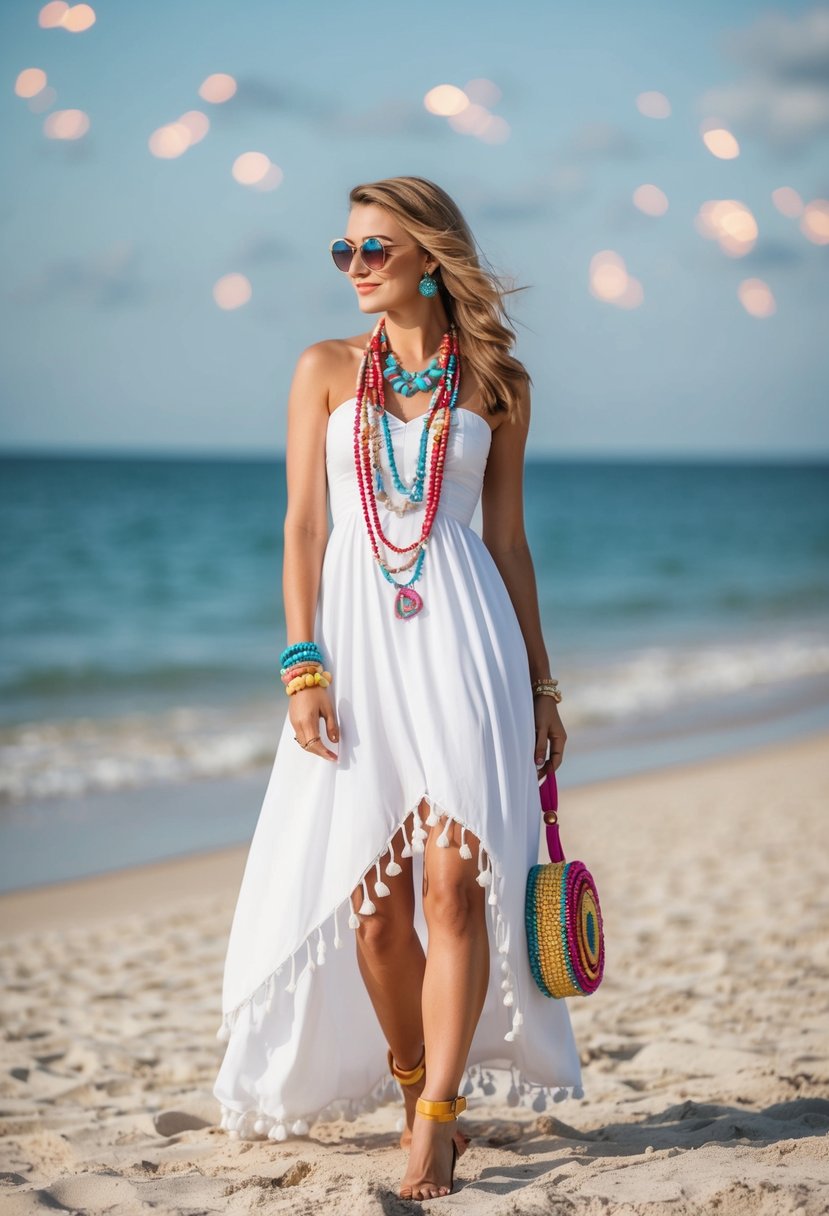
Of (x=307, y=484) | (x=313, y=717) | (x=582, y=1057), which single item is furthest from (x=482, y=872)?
(x=582, y=1057)

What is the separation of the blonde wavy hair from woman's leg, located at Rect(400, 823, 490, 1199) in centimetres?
113

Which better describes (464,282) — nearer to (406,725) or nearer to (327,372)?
(327,372)

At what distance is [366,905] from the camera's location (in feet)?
9.93

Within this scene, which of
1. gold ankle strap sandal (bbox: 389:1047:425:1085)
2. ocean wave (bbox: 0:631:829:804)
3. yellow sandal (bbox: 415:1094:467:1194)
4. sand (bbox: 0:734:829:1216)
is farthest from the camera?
ocean wave (bbox: 0:631:829:804)

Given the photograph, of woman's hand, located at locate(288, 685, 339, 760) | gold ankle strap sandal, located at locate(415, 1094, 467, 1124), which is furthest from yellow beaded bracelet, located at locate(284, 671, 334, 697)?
gold ankle strap sandal, located at locate(415, 1094, 467, 1124)

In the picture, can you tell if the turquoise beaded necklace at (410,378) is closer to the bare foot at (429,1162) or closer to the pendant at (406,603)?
the pendant at (406,603)

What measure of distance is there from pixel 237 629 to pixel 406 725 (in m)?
15.2

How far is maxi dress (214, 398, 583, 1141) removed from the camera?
3.00 meters

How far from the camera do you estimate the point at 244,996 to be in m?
3.17

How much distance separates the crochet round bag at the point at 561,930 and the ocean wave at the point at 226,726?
619 centimetres

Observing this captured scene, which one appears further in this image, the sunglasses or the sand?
the sunglasses

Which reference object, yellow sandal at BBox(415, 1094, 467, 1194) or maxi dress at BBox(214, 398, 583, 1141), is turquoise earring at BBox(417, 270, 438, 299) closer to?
maxi dress at BBox(214, 398, 583, 1141)

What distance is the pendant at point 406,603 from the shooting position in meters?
3.06

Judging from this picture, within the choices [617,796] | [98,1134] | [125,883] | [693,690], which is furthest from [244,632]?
[98,1134]
